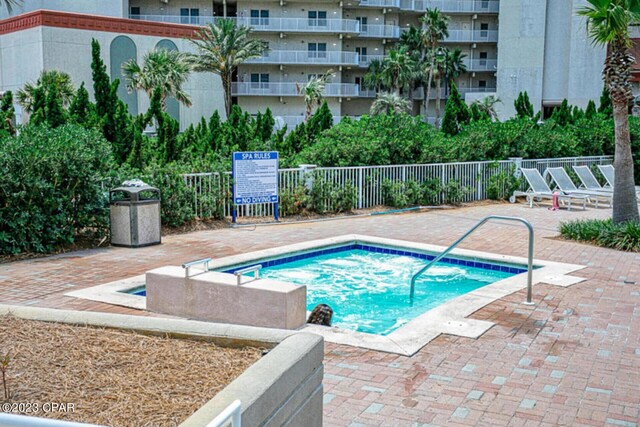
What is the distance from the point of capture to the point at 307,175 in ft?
51.8

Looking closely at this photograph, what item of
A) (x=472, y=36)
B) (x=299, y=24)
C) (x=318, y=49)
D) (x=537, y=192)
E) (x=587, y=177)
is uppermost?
(x=299, y=24)

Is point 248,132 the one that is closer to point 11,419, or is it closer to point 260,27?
point 11,419

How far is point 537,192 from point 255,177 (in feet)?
28.2

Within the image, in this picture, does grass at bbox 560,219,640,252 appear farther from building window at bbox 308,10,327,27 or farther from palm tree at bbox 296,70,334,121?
building window at bbox 308,10,327,27

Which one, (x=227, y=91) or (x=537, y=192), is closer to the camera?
(x=537, y=192)

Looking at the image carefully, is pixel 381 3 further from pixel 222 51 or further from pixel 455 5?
pixel 222 51

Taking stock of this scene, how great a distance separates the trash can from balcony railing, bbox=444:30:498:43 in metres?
51.9

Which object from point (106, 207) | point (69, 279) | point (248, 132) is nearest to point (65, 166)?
point (106, 207)

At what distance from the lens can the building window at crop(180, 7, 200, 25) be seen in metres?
54.3

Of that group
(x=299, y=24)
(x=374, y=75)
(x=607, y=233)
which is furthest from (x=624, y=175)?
(x=374, y=75)

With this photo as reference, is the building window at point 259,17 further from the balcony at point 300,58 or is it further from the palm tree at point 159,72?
the palm tree at point 159,72

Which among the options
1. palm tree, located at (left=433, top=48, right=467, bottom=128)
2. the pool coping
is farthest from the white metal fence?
palm tree, located at (left=433, top=48, right=467, bottom=128)

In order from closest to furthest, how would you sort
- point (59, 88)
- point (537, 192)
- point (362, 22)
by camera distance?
point (537, 192)
point (59, 88)
point (362, 22)

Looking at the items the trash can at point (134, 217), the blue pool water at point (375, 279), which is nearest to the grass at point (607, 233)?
the blue pool water at point (375, 279)
